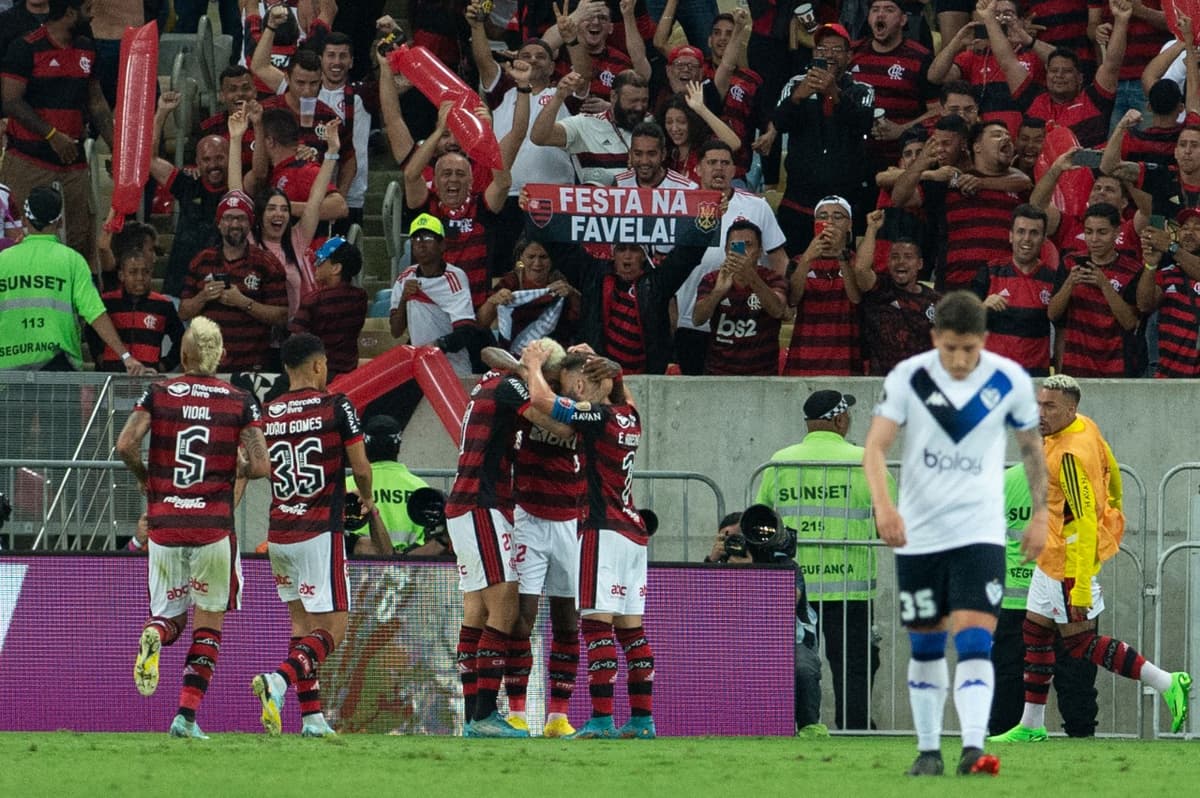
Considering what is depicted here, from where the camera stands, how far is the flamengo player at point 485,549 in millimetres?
12617

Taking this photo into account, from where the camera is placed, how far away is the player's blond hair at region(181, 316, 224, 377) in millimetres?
11898

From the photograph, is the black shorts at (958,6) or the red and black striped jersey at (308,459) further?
the black shorts at (958,6)

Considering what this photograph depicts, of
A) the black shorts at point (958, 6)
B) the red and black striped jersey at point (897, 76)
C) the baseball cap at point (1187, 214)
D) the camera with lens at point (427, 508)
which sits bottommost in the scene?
the camera with lens at point (427, 508)

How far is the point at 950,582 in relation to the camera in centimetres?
917

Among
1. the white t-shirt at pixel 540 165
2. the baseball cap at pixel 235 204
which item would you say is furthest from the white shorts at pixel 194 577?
the white t-shirt at pixel 540 165

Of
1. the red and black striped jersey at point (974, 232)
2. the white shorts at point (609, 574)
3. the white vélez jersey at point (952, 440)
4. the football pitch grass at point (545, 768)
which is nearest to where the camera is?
the football pitch grass at point (545, 768)

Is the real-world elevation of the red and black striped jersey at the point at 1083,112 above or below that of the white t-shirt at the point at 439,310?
above

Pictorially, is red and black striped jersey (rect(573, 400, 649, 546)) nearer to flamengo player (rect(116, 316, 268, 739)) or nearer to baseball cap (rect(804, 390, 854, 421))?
flamengo player (rect(116, 316, 268, 739))

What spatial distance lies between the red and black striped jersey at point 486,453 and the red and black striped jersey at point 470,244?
3796 mm

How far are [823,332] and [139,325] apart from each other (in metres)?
5.04

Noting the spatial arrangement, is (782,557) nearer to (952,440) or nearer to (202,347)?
(202,347)

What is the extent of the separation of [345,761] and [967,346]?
11.2ft

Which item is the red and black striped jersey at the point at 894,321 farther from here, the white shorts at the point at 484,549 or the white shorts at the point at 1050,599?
the white shorts at the point at 484,549

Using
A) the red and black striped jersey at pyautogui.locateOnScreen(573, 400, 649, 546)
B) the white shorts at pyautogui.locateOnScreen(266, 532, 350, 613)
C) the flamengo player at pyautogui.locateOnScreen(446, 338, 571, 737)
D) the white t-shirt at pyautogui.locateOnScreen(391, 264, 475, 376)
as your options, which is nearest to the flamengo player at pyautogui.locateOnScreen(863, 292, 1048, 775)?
the red and black striped jersey at pyautogui.locateOnScreen(573, 400, 649, 546)
